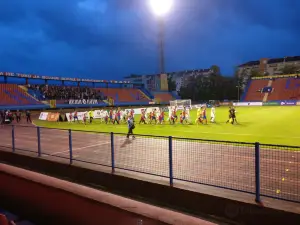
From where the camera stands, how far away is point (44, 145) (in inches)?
530

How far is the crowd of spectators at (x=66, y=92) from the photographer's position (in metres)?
55.9

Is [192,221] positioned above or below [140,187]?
above

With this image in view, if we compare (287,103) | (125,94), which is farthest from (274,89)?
(125,94)

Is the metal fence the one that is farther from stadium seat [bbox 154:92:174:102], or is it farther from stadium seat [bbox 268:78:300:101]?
stadium seat [bbox 154:92:174:102]

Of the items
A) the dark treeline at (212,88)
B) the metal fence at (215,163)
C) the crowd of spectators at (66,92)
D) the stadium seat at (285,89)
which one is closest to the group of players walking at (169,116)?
the metal fence at (215,163)

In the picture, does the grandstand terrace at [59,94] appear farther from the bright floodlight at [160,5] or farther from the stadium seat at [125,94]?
the bright floodlight at [160,5]

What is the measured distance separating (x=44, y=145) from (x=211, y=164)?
27.7 feet

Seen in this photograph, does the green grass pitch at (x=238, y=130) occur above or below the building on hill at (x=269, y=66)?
below

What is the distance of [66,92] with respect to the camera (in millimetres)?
59406

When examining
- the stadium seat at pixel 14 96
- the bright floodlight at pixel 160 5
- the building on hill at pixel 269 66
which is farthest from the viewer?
the building on hill at pixel 269 66

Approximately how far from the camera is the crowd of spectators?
5591cm

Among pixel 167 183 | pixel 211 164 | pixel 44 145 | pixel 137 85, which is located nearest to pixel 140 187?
pixel 167 183

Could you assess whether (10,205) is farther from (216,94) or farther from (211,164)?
(216,94)

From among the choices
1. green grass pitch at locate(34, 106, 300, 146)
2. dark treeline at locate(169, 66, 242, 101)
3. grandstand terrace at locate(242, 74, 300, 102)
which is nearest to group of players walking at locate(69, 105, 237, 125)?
green grass pitch at locate(34, 106, 300, 146)
